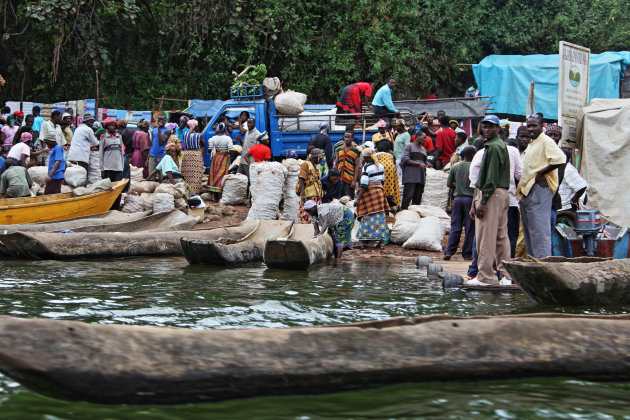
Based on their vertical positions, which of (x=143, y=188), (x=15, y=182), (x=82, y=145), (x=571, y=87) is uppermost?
(x=571, y=87)

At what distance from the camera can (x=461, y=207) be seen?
945 cm

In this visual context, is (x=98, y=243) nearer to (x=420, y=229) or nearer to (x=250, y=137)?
(x=420, y=229)

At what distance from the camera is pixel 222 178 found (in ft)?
47.5

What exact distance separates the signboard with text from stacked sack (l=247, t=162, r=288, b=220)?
4.64 metres

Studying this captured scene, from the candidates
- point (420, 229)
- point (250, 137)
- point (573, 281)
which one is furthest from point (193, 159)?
point (573, 281)

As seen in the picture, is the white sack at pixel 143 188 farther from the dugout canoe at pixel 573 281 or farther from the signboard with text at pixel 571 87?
the dugout canoe at pixel 573 281

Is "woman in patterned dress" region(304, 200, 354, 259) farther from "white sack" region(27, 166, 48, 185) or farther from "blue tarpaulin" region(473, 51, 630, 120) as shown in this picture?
"blue tarpaulin" region(473, 51, 630, 120)

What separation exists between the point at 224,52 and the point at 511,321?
57.9ft

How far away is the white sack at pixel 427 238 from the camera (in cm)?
1066

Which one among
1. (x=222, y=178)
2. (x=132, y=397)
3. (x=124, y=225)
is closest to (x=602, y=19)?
(x=222, y=178)

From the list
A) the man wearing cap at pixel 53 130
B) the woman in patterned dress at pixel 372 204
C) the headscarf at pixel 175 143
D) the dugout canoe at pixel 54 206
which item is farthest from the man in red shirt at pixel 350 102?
the man wearing cap at pixel 53 130

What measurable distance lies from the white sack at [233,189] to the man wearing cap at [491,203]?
7.44 meters

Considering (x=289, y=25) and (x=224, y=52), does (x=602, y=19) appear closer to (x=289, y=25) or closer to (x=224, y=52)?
(x=289, y=25)

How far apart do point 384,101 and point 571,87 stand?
5333 millimetres
